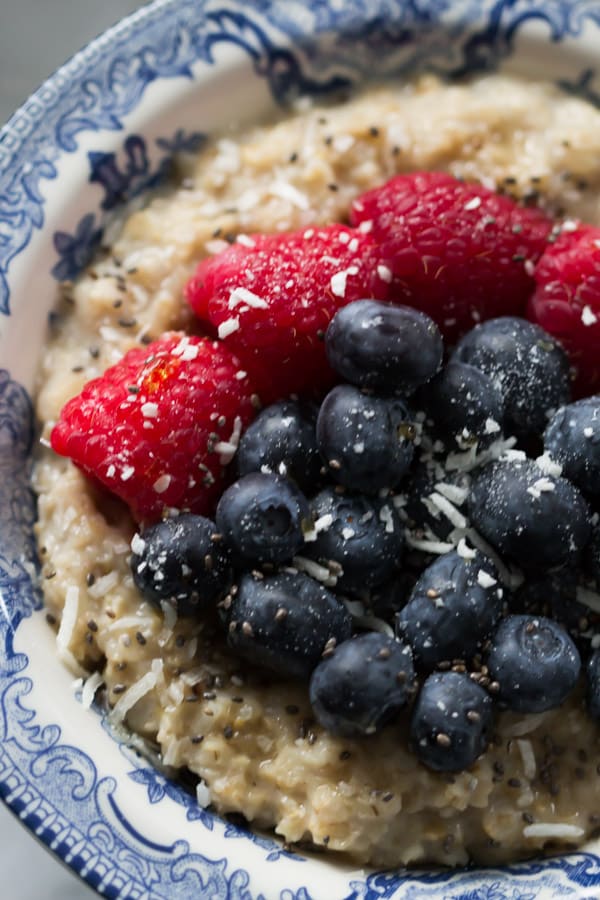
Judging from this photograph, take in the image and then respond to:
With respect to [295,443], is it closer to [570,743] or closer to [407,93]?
[570,743]

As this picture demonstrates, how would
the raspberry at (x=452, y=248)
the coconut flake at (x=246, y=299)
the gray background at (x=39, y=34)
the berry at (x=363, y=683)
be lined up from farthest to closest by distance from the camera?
the gray background at (x=39, y=34) → the raspberry at (x=452, y=248) → the coconut flake at (x=246, y=299) → the berry at (x=363, y=683)

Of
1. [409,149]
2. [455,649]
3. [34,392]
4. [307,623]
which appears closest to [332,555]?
[307,623]

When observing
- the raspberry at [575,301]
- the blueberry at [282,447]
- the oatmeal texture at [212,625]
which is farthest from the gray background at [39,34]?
the raspberry at [575,301]

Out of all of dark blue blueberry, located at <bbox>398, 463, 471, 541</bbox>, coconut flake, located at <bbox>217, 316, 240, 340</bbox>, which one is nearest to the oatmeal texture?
coconut flake, located at <bbox>217, 316, 240, 340</bbox>

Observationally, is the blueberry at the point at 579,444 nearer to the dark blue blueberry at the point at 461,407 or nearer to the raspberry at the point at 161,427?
the dark blue blueberry at the point at 461,407

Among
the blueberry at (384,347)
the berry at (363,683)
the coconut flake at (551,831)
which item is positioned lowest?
the coconut flake at (551,831)

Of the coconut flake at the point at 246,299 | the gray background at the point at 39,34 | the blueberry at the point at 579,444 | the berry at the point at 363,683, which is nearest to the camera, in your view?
the berry at the point at 363,683

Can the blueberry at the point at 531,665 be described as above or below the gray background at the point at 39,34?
below

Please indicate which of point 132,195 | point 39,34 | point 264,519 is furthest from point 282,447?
point 39,34
